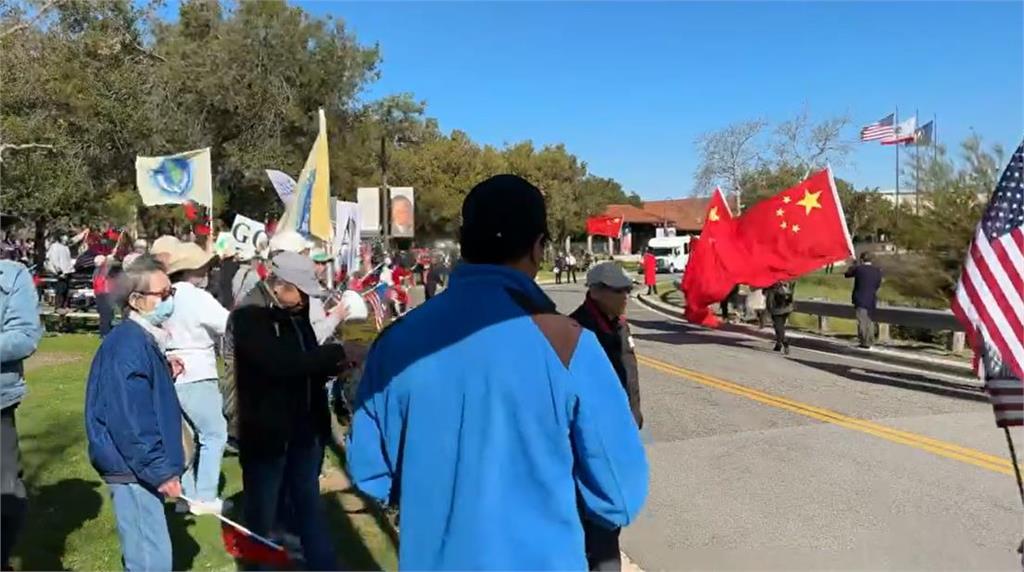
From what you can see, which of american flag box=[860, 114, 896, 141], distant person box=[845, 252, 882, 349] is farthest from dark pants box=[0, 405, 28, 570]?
american flag box=[860, 114, 896, 141]

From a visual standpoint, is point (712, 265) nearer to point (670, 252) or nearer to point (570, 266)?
point (570, 266)

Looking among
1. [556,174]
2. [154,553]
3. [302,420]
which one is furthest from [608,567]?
[556,174]

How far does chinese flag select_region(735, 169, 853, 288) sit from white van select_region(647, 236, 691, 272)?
4364 centimetres

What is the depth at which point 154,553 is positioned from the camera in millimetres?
3959

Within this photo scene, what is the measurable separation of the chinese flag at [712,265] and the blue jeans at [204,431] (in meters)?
11.2

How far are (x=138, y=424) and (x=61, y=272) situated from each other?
17.6 m

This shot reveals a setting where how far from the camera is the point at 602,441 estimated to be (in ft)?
6.54

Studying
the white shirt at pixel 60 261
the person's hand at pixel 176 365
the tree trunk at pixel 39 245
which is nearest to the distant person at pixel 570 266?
the tree trunk at pixel 39 245

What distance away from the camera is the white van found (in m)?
60.2

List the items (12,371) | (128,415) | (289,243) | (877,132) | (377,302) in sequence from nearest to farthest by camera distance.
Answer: (128,415) → (12,371) → (289,243) → (377,302) → (877,132)

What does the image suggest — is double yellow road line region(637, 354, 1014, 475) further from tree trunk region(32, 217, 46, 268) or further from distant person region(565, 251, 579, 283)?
distant person region(565, 251, 579, 283)

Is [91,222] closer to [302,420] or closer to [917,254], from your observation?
[917,254]

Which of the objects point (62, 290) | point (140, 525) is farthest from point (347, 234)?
point (62, 290)

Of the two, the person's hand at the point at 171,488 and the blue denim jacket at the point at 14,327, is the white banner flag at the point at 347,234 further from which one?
the person's hand at the point at 171,488
